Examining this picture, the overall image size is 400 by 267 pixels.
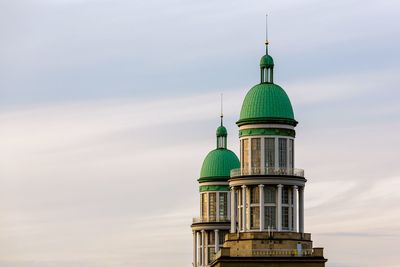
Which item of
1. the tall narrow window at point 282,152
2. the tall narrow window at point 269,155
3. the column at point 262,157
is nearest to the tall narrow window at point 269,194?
the column at point 262,157

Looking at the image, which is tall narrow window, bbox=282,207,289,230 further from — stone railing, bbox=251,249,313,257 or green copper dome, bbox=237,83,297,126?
green copper dome, bbox=237,83,297,126

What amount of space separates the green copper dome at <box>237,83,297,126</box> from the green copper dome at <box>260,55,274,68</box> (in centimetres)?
237

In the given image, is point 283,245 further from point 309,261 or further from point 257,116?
point 257,116

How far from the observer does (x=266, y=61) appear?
165 m

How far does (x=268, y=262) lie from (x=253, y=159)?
10.1 m

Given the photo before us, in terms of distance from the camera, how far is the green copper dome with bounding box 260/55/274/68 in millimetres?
164750

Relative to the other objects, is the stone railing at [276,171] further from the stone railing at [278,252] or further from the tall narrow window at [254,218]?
the stone railing at [278,252]

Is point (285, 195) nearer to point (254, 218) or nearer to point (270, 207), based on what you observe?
point (270, 207)

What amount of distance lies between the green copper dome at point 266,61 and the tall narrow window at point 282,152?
8.26m

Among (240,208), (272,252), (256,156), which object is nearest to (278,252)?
(272,252)

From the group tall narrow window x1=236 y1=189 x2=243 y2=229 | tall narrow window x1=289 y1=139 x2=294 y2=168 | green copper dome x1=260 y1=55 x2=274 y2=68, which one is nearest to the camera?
tall narrow window x1=289 y1=139 x2=294 y2=168

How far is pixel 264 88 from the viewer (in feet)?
533

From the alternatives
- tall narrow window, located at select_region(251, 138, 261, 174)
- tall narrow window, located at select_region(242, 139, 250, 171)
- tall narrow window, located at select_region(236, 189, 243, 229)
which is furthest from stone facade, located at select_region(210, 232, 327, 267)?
tall narrow window, located at select_region(242, 139, 250, 171)

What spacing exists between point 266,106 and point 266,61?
18.3 ft
